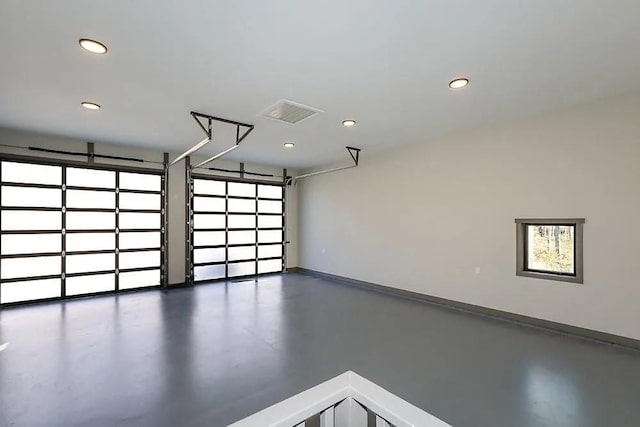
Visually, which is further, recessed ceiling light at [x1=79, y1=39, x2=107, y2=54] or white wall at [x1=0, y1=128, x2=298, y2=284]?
white wall at [x1=0, y1=128, x2=298, y2=284]

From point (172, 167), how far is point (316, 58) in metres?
5.05

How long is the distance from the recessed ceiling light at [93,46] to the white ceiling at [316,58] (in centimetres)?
6

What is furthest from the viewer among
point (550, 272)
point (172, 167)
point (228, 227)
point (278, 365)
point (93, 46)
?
point (228, 227)

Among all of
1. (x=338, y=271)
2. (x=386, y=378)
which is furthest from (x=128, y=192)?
(x=386, y=378)

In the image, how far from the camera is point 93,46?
2549mm

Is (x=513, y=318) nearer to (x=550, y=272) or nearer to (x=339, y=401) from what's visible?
(x=550, y=272)

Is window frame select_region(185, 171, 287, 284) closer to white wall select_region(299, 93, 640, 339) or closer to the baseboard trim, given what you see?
white wall select_region(299, 93, 640, 339)

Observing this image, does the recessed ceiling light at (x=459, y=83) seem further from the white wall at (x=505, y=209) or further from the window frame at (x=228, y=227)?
the window frame at (x=228, y=227)

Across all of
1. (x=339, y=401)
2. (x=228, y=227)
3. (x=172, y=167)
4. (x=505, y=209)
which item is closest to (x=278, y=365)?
(x=339, y=401)

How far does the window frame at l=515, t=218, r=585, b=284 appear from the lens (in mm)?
3875

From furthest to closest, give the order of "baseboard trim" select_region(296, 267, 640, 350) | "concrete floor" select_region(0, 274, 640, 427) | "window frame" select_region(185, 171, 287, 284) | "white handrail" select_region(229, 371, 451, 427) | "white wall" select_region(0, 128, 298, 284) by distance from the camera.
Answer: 1. "window frame" select_region(185, 171, 287, 284)
2. "white wall" select_region(0, 128, 298, 284)
3. "baseboard trim" select_region(296, 267, 640, 350)
4. "concrete floor" select_region(0, 274, 640, 427)
5. "white handrail" select_region(229, 371, 451, 427)

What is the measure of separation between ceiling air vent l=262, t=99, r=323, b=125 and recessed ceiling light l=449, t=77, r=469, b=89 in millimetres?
1597

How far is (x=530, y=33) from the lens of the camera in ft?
7.84

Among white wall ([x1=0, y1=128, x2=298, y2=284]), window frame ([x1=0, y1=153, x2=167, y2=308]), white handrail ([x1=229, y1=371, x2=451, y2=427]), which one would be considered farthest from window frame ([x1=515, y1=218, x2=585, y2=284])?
window frame ([x1=0, y1=153, x2=167, y2=308])
